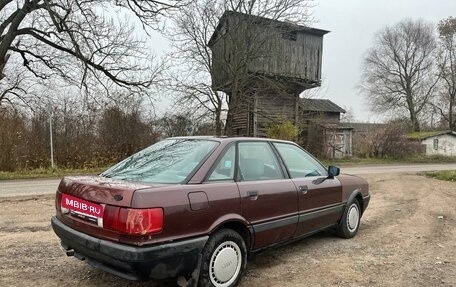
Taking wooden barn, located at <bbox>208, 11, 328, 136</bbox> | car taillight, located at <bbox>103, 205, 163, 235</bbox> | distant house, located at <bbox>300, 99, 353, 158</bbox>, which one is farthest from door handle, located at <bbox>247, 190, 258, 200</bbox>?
distant house, located at <bbox>300, 99, 353, 158</bbox>

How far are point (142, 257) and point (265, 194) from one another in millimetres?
1624

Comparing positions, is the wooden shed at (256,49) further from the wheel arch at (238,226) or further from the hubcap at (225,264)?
the hubcap at (225,264)

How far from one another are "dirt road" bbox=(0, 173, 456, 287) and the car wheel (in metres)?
0.13

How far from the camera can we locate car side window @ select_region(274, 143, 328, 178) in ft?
16.3

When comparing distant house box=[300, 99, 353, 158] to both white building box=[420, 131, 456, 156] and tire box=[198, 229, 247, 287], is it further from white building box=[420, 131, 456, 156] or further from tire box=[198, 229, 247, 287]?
tire box=[198, 229, 247, 287]

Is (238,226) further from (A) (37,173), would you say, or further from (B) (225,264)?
(A) (37,173)

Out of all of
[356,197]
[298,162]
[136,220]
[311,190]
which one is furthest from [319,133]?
[136,220]

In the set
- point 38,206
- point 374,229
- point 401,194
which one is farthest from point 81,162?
point 374,229

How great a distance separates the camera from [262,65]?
81.6 feet

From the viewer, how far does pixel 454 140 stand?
4209 cm

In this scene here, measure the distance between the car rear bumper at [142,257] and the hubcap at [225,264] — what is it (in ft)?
0.85

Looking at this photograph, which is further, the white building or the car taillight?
the white building

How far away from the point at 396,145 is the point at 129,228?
103 feet

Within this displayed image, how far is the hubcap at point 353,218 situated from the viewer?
19.5 ft
